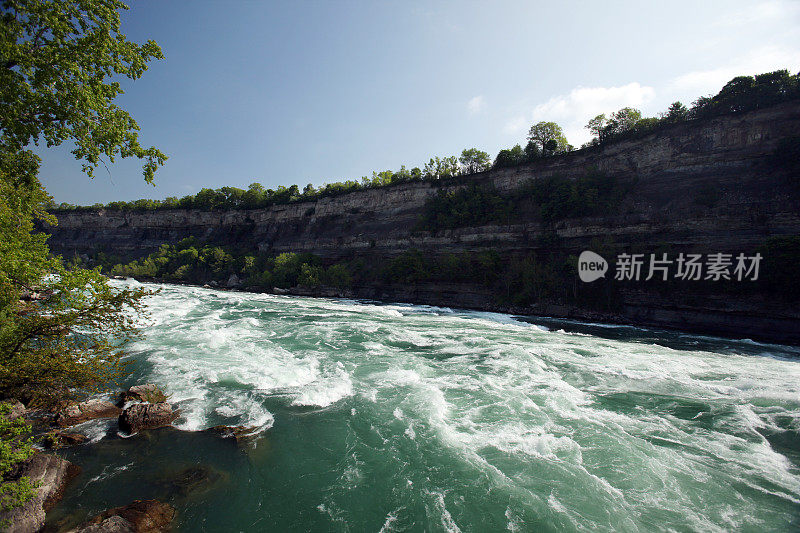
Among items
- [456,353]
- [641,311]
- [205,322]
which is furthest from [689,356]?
[205,322]

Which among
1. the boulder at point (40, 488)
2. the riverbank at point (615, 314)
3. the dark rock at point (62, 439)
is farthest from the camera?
the riverbank at point (615, 314)

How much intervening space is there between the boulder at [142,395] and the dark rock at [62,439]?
4.88 feet

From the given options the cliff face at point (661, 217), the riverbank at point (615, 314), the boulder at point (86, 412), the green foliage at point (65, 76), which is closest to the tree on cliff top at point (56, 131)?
the green foliage at point (65, 76)

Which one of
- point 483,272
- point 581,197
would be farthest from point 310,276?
point 581,197

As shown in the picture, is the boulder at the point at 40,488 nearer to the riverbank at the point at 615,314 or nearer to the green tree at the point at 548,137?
the riverbank at the point at 615,314

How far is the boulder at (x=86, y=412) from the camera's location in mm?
7599

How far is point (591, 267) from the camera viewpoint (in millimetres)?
30828

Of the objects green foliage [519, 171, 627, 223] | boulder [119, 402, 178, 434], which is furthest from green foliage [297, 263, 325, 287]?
boulder [119, 402, 178, 434]

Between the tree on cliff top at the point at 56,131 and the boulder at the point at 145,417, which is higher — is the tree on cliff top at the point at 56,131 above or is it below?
above

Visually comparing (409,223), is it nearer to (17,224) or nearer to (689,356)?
(689,356)

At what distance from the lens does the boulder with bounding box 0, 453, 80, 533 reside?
446cm

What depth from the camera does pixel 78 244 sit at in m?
79.6

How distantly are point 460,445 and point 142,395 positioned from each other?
29.5 feet

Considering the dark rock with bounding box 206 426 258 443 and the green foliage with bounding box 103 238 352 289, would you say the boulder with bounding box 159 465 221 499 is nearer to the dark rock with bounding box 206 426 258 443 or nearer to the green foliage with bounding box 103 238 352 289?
the dark rock with bounding box 206 426 258 443
